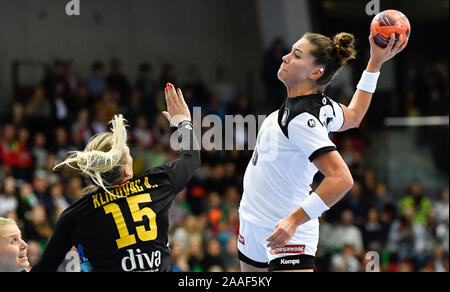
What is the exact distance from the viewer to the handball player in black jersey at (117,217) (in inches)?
152

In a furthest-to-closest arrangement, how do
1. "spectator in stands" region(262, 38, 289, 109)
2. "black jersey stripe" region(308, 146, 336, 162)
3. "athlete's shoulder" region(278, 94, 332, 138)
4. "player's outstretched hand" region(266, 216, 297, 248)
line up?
1. "spectator in stands" region(262, 38, 289, 109)
2. "athlete's shoulder" region(278, 94, 332, 138)
3. "black jersey stripe" region(308, 146, 336, 162)
4. "player's outstretched hand" region(266, 216, 297, 248)

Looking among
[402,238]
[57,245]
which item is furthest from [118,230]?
[402,238]

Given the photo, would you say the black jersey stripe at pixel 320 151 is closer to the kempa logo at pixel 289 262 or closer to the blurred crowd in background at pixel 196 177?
the kempa logo at pixel 289 262

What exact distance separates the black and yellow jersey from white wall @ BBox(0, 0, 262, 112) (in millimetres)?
10555

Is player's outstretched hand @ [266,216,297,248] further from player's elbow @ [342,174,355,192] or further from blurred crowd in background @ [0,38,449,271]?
blurred crowd in background @ [0,38,449,271]

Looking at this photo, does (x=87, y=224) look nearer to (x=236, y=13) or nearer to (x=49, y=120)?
(x=49, y=120)

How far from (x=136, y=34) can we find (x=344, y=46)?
12.0 metres

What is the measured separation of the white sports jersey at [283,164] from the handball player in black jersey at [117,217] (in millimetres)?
693

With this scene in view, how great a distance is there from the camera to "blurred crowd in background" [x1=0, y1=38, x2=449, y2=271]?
34.6 ft

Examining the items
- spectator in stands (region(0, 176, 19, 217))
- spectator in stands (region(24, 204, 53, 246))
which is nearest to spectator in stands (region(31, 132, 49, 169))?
spectator in stands (region(0, 176, 19, 217))

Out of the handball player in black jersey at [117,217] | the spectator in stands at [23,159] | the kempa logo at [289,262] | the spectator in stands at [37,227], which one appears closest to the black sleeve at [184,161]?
the handball player in black jersey at [117,217]

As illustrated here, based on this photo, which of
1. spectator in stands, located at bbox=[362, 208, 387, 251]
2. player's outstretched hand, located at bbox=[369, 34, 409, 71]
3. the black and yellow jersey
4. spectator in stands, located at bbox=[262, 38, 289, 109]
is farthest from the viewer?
spectator in stands, located at bbox=[262, 38, 289, 109]

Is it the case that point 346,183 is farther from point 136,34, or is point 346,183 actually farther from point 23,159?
point 136,34
